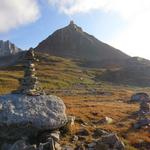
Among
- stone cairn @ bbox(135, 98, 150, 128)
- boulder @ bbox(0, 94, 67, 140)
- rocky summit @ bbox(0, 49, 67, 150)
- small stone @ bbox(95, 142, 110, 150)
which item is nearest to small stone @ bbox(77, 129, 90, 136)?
rocky summit @ bbox(0, 49, 67, 150)

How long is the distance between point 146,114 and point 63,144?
62.1 ft

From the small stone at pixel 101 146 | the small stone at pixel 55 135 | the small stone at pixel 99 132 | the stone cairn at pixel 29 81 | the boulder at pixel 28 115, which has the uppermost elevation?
the stone cairn at pixel 29 81

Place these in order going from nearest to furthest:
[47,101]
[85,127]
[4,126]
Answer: [4,126], [47,101], [85,127]

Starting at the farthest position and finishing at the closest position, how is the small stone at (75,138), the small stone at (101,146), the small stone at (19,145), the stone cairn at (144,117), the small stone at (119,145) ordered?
the stone cairn at (144,117) < the small stone at (75,138) < the small stone at (119,145) < the small stone at (101,146) < the small stone at (19,145)

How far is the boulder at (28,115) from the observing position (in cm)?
3030

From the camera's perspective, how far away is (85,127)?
3706 centimetres

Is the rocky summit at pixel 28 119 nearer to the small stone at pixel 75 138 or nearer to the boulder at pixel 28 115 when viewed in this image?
the boulder at pixel 28 115

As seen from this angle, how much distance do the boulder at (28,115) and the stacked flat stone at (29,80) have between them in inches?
37.1

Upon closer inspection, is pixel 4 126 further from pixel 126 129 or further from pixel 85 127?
pixel 126 129

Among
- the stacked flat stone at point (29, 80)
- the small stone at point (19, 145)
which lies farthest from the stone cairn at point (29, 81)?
the small stone at point (19, 145)

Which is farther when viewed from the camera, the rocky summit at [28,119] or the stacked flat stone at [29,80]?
the stacked flat stone at [29,80]

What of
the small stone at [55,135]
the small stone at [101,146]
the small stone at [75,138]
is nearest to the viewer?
the small stone at [101,146]

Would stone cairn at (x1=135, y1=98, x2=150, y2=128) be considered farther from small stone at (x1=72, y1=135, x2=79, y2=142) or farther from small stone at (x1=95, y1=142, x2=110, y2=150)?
small stone at (x1=95, y1=142, x2=110, y2=150)

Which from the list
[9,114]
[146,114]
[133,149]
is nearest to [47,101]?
[9,114]
